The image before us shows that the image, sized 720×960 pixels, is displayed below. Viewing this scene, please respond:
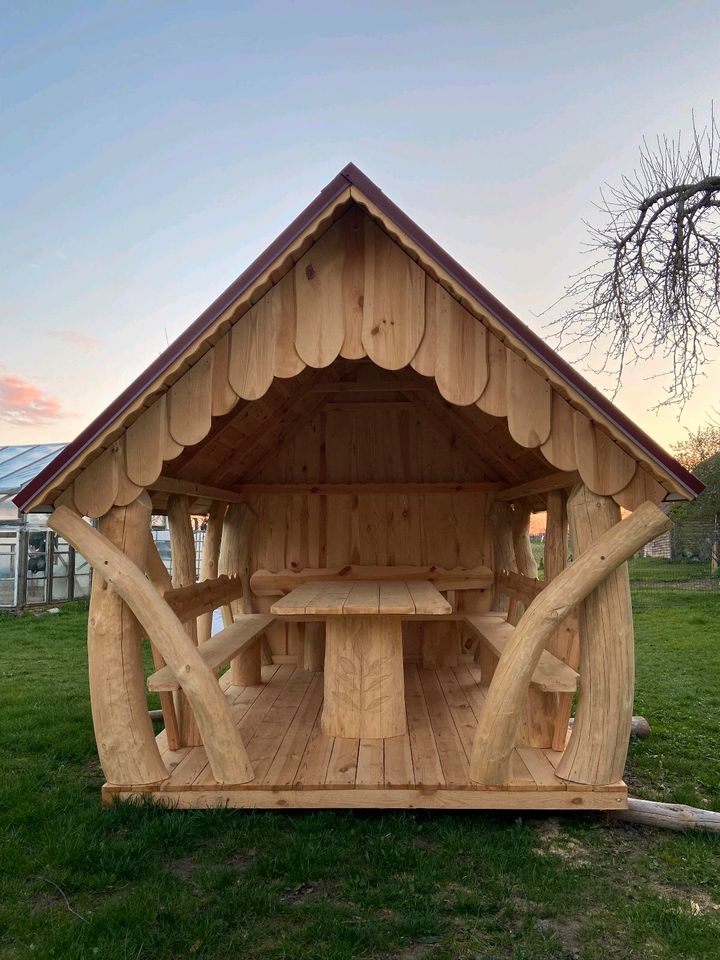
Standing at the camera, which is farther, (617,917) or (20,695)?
(20,695)

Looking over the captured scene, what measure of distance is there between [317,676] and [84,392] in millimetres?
9325

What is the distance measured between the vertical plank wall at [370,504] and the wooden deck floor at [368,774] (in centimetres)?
201

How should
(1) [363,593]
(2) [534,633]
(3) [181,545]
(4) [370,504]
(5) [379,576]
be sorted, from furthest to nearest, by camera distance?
(4) [370,504] → (5) [379,576] → (3) [181,545] → (1) [363,593] → (2) [534,633]

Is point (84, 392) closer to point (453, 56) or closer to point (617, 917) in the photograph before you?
point (453, 56)

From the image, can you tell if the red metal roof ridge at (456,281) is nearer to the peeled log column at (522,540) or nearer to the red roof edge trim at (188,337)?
the red roof edge trim at (188,337)

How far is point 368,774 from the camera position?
13.2 feet

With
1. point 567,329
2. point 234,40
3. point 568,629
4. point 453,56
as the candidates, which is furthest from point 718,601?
point 234,40

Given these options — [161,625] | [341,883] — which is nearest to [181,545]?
[161,625]

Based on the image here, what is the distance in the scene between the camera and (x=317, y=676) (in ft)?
22.7

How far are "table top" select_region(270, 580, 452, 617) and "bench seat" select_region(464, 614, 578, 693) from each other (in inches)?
22.4

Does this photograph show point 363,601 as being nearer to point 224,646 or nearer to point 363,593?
point 363,593

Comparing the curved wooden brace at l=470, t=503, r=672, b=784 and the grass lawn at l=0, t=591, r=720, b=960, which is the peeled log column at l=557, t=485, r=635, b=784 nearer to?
the curved wooden brace at l=470, t=503, r=672, b=784

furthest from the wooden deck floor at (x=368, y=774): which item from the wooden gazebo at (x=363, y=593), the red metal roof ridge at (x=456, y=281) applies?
the red metal roof ridge at (x=456, y=281)

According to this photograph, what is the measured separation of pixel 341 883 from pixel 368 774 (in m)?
0.88
